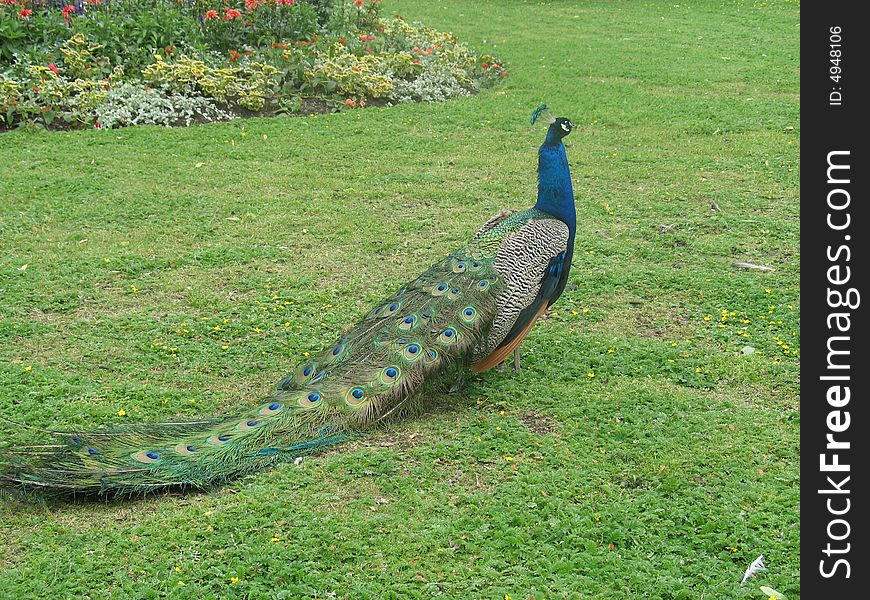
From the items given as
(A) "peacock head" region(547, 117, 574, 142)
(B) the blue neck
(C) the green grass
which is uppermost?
(A) "peacock head" region(547, 117, 574, 142)

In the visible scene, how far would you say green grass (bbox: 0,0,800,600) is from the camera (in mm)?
3543

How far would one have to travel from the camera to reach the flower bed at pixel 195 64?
30.6 ft

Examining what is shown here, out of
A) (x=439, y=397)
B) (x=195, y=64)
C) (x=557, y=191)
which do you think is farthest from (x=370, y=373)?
(x=195, y=64)

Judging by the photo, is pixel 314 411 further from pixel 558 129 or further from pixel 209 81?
pixel 209 81

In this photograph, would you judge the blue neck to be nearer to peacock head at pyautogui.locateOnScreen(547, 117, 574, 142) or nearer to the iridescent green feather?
peacock head at pyautogui.locateOnScreen(547, 117, 574, 142)

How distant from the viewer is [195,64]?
975 centimetres

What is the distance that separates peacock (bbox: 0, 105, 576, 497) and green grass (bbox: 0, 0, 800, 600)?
12 centimetres

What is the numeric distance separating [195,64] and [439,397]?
6414mm

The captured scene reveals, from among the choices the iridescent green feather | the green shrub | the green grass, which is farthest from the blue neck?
the green shrub

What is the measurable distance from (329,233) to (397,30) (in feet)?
20.4

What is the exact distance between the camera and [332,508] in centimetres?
385

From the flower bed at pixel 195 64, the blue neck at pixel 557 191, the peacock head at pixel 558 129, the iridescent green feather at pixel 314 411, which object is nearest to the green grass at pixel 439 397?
the iridescent green feather at pixel 314 411

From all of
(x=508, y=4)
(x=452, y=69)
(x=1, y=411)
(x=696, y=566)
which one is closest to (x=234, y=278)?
(x=1, y=411)
